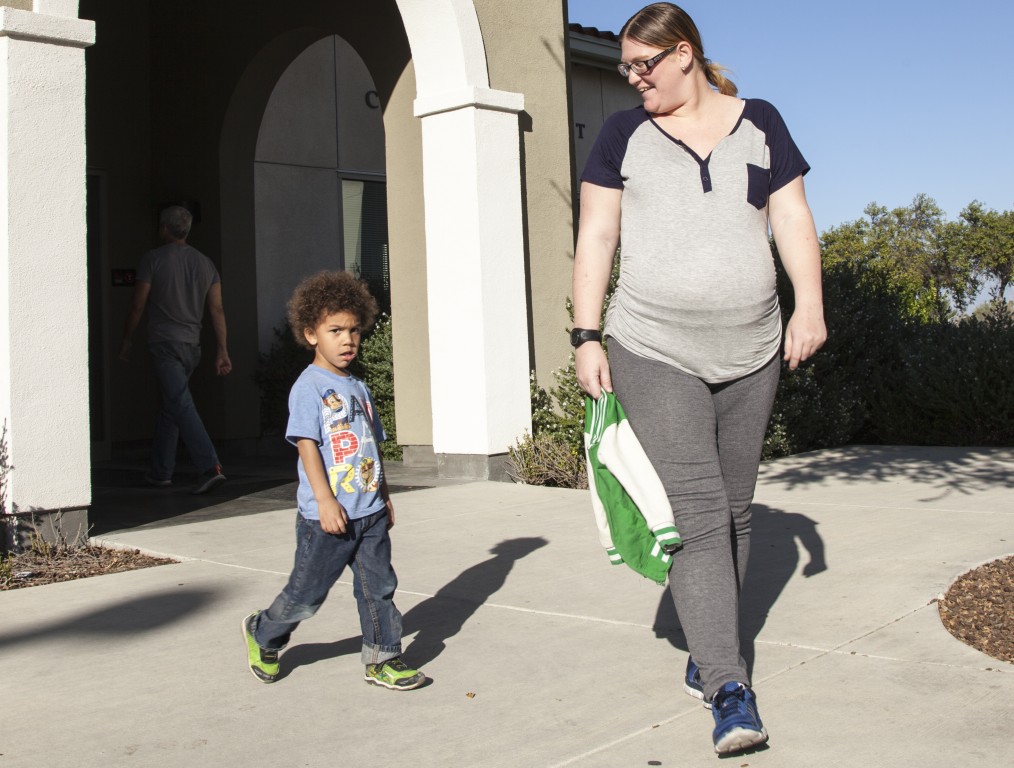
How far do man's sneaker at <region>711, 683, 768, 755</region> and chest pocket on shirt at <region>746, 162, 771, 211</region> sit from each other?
1.36 m

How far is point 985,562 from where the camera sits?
4980 mm

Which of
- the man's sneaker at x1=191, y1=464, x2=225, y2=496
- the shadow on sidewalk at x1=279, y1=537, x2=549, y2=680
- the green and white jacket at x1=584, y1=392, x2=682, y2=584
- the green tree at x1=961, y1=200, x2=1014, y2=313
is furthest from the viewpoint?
the green tree at x1=961, y1=200, x2=1014, y2=313

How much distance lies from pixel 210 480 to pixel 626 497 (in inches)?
199

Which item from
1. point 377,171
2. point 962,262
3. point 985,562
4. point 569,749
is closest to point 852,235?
point 962,262

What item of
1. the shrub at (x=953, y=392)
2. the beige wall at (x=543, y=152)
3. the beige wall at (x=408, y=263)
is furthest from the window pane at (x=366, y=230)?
the shrub at (x=953, y=392)

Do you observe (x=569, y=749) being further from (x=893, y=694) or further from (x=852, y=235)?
(x=852, y=235)

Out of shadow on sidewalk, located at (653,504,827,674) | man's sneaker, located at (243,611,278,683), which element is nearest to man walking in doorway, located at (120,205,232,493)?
shadow on sidewalk, located at (653,504,827,674)

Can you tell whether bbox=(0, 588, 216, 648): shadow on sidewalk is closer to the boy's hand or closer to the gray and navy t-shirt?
the boy's hand

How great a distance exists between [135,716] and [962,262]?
1324 inches

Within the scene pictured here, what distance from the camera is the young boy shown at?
11.8ft

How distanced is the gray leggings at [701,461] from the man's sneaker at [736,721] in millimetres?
45

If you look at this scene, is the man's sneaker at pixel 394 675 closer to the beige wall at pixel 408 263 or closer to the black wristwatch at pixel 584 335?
the black wristwatch at pixel 584 335

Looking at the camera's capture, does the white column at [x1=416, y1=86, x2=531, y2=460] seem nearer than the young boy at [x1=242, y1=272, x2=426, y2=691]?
No

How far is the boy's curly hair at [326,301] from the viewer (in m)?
3.70
